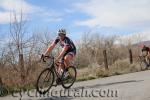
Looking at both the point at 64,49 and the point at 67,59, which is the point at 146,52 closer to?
the point at 67,59

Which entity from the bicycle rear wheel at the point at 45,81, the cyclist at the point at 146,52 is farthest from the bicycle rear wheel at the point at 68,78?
the cyclist at the point at 146,52

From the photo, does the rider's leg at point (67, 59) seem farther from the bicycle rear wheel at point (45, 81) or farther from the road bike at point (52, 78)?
the bicycle rear wheel at point (45, 81)

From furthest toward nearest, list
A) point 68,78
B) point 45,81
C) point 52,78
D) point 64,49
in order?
point 68,78 < point 64,49 < point 52,78 < point 45,81

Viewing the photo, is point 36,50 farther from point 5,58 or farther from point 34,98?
point 34,98

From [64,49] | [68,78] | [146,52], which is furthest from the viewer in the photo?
[146,52]

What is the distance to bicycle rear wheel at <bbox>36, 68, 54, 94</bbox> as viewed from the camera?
38.3 feet

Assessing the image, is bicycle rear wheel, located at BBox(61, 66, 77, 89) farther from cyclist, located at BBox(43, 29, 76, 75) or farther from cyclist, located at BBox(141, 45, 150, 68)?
cyclist, located at BBox(141, 45, 150, 68)

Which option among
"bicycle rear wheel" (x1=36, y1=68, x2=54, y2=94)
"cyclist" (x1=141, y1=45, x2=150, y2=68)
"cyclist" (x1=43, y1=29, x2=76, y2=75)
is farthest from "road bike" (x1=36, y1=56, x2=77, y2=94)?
"cyclist" (x1=141, y1=45, x2=150, y2=68)

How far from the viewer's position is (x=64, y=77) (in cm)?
1284

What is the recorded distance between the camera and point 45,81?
11.9 m

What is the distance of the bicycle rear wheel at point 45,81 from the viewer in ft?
38.3

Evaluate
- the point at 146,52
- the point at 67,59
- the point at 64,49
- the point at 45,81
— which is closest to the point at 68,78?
the point at 67,59

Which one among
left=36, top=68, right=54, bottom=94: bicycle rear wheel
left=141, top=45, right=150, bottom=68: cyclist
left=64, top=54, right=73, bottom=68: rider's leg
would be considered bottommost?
left=36, top=68, right=54, bottom=94: bicycle rear wheel

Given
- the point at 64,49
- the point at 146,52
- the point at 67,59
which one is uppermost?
the point at 146,52
